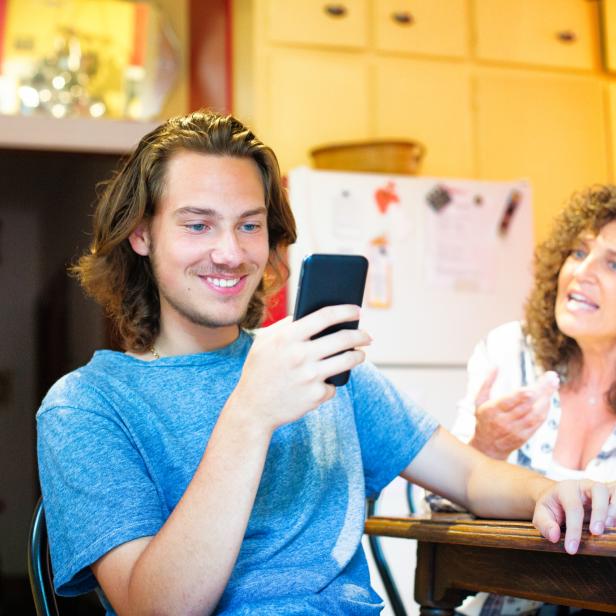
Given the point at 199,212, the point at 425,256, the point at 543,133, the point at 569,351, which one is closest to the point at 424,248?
the point at 425,256

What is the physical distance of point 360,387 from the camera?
1419 mm

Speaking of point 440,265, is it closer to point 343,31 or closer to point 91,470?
point 343,31

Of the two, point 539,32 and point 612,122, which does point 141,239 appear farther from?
point 612,122

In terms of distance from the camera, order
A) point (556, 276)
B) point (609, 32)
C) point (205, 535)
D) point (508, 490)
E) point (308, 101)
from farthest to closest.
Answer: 1. point (609, 32)
2. point (308, 101)
3. point (556, 276)
4. point (508, 490)
5. point (205, 535)

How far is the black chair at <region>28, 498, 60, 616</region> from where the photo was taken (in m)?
1.19

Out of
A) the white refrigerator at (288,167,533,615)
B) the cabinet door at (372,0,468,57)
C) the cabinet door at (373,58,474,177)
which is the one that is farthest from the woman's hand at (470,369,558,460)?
the cabinet door at (372,0,468,57)

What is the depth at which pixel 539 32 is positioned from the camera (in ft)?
12.8

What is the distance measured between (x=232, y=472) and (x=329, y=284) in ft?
0.77

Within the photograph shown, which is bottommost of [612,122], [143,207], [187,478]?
[187,478]

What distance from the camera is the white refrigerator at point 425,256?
10.5 feet

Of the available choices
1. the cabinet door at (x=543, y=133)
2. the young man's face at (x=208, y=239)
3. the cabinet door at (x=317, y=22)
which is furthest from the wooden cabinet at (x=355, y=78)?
the young man's face at (x=208, y=239)

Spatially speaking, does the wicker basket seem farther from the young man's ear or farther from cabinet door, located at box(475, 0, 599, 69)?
the young man's ear

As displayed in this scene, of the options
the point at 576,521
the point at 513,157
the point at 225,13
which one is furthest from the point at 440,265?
the point at 576,521

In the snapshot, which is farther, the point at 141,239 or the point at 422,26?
the point at 422,26
